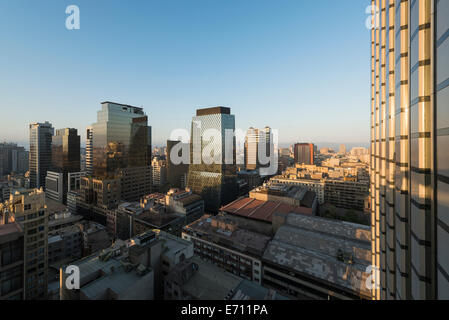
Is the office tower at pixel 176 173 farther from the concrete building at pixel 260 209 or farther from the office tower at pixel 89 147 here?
the concrete building at pixel 260 209

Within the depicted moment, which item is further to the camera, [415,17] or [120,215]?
[120,215]

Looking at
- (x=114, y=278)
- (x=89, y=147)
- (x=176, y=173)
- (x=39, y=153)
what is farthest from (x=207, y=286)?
(x=39, y=153)

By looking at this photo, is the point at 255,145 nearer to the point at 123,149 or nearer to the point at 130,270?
the point at 123,149

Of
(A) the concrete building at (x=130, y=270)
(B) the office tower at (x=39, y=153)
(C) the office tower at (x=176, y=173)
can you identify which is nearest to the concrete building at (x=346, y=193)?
(A) the concrete building at (x=130, y=270)
